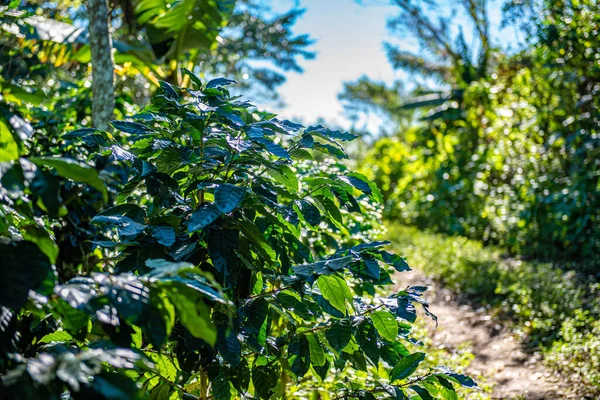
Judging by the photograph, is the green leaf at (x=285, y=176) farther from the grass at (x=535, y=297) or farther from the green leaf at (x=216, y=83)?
the grass at (x=535, y=297)

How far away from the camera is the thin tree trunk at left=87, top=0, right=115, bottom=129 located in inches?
144

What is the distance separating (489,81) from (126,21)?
648 cm

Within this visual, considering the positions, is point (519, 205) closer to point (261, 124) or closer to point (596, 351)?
point (596, 351)

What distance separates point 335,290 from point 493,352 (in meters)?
3.28

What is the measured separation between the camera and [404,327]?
1855mm

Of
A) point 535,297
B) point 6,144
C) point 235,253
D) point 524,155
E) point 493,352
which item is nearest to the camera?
point 6,144

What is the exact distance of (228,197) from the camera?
1.39m

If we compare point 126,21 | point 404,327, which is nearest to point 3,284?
point 404,327

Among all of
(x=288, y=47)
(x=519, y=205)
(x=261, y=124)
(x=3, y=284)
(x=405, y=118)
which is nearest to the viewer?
(x=3, y=284)

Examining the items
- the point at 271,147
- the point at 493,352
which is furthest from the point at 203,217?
the point at 493,352

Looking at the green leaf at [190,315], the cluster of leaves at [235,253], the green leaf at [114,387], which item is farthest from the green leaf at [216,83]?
the green leaf at [114,387]

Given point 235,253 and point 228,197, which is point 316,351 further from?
point 228,197

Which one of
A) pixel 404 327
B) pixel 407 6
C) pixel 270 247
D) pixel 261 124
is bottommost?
pixel 404 327

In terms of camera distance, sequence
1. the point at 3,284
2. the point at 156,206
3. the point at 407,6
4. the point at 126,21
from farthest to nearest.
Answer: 1. the point at 407,6
2. the point at 126,21
3. the point at 156,206
4. the point at 3,284
